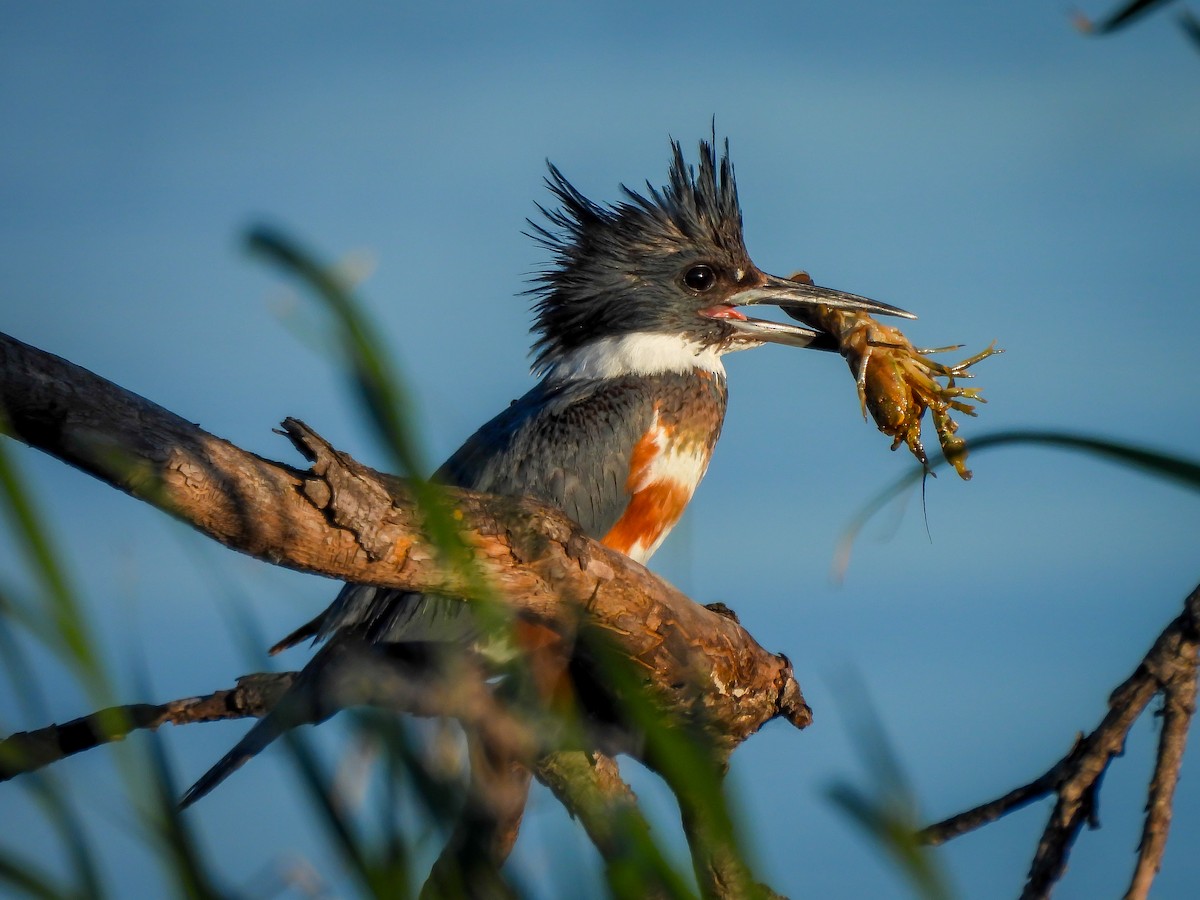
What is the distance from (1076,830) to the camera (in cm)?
212

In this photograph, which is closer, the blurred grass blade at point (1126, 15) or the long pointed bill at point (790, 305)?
the blurred grass blade at point (1126, 15)

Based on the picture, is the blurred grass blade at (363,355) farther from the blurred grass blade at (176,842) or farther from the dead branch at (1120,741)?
the dead branch at (1120,741)

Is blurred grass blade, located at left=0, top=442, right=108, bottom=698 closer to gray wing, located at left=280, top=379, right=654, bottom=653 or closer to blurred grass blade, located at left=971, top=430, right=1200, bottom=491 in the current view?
blurred grass blade, located at left=971, top=430, right=1200, bottom=491

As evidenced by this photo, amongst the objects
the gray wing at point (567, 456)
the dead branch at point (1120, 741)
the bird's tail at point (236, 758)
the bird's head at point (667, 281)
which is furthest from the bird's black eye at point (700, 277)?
the dead branch at point (1120, 741)

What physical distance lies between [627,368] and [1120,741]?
3551 millimetres

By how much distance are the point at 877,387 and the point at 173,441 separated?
296 centimetres

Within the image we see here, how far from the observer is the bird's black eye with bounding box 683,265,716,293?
5.71 meters

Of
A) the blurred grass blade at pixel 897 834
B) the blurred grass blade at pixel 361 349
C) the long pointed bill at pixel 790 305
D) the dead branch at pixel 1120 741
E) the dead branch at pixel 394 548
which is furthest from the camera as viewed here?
the long pointed bill at pixel 790 305

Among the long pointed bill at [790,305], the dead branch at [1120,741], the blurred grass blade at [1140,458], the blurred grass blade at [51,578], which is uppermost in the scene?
the long pointed bill at [790,305]

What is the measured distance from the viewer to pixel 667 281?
5.69 metres

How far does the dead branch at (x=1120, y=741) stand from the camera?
2.06 m

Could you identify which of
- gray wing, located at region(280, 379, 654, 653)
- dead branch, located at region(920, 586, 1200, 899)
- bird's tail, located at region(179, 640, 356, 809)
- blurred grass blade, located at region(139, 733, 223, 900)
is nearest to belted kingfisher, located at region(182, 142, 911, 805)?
gray wing, located at region(280, 379, 654, 653)

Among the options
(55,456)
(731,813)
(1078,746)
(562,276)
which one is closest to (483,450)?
(562,276)

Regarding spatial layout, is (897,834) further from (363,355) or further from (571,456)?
(571,456)
